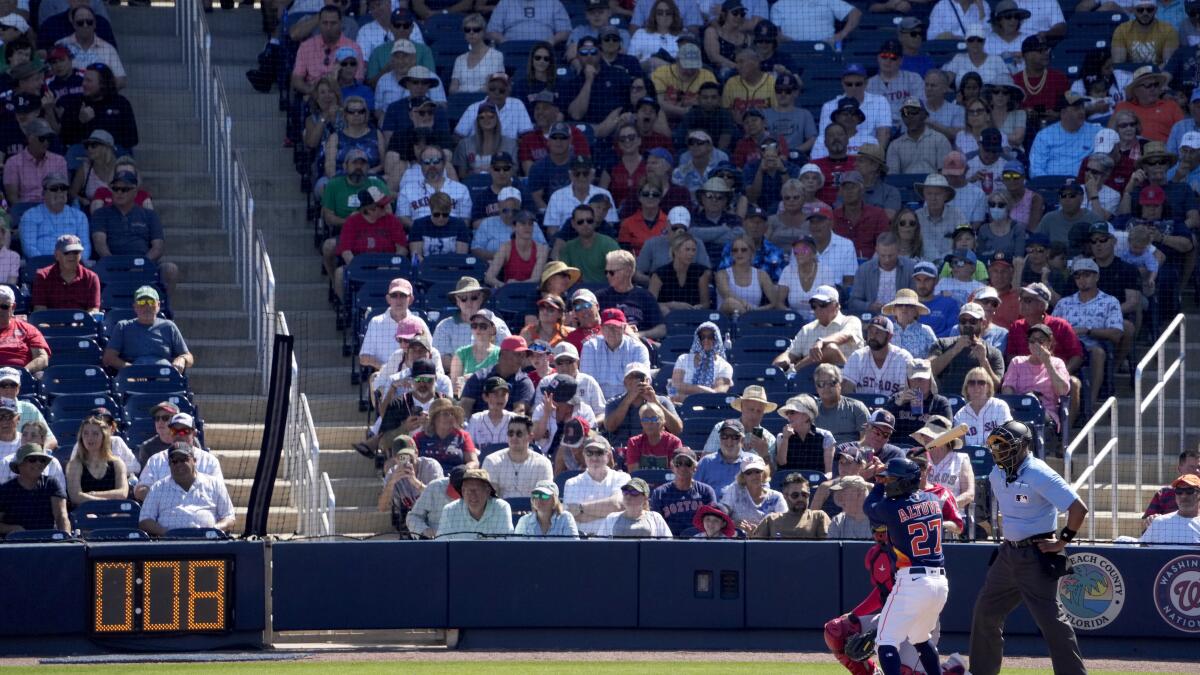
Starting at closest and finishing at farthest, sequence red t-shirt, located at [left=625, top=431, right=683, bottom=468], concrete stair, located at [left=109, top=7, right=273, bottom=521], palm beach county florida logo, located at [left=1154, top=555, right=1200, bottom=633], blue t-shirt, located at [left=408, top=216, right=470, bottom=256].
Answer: palm beach county florida logo, located at [left=1154, top=555, right=1200, bottom=633] < red t-shirt, located at [left=625, top=431, right=683, bottom=468] < concrete stair, located at [left=109, top=7, right=273, bottom=521] < blue t-shirt, located at [left=408, top=216, right=470, bottom=256]

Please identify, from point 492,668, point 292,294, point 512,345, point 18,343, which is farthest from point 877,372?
point 18,343

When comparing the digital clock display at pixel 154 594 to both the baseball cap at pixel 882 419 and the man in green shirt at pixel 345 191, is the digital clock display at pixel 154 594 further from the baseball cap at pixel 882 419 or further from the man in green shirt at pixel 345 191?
the man in green shirt at pixel 345 191

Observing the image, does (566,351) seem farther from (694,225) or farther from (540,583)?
(694,225)

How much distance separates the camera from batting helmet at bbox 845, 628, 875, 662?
9.76m

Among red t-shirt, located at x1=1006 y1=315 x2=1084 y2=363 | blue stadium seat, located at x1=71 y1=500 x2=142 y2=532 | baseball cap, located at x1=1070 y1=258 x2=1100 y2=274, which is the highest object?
baseball cap, located at x1=1070 y1=258 x2=1100 y2=274

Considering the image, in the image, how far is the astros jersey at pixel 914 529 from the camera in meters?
9.65

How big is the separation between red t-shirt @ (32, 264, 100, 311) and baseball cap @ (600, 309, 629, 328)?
3.84 metres

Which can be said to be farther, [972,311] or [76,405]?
[972,311]

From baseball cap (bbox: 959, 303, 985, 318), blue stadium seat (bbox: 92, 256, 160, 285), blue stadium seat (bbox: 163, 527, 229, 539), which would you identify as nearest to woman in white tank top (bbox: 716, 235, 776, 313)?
baseball cap (bbox: 959, 303, 985, 318)

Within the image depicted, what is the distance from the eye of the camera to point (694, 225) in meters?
16.4

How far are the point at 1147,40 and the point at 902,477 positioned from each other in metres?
10.00

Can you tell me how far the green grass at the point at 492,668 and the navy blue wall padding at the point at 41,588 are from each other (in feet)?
1.79

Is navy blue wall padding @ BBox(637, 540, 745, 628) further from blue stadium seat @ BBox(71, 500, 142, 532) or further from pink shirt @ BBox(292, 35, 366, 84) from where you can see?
pink shirt @ BBox(292, 35, 366, 84)

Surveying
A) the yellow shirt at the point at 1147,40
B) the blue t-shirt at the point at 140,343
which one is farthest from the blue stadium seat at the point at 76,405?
the yellow shirt at the point at 1147,40
